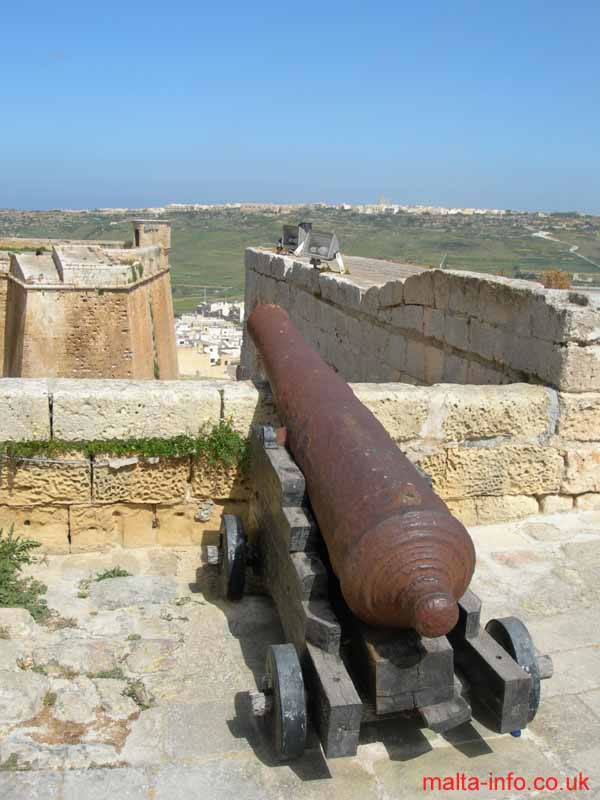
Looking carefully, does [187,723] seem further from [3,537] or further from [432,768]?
[3,537]

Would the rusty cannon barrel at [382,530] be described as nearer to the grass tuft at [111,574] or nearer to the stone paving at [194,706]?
the stone paving at [194,706]

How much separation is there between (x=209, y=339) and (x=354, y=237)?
52.9 feet

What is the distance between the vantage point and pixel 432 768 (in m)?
2.34

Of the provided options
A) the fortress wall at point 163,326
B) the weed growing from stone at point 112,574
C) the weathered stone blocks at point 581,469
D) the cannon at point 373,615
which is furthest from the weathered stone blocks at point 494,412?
the fortress wall at point 163,326

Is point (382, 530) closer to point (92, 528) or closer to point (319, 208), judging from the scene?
point (92, 528)

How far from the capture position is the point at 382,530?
2145 millimetres

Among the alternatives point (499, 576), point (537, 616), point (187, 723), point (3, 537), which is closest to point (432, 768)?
point (187, 723)

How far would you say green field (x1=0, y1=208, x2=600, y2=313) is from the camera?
42.4 metres

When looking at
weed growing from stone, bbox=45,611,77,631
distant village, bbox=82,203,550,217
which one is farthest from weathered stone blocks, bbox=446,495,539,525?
distant village, bbox=82,203,550,217

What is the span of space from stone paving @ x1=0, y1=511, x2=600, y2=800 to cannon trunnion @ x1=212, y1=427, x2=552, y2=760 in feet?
0.46

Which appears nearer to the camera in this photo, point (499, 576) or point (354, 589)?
point (354, 589)

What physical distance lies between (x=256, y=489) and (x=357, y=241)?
50.2 meters

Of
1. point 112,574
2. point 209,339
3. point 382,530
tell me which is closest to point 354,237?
point 209,339

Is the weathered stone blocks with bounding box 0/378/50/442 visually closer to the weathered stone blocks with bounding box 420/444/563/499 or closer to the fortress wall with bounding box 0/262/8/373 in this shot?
the weathered stone blocks with bounding box 420/444/563/499
